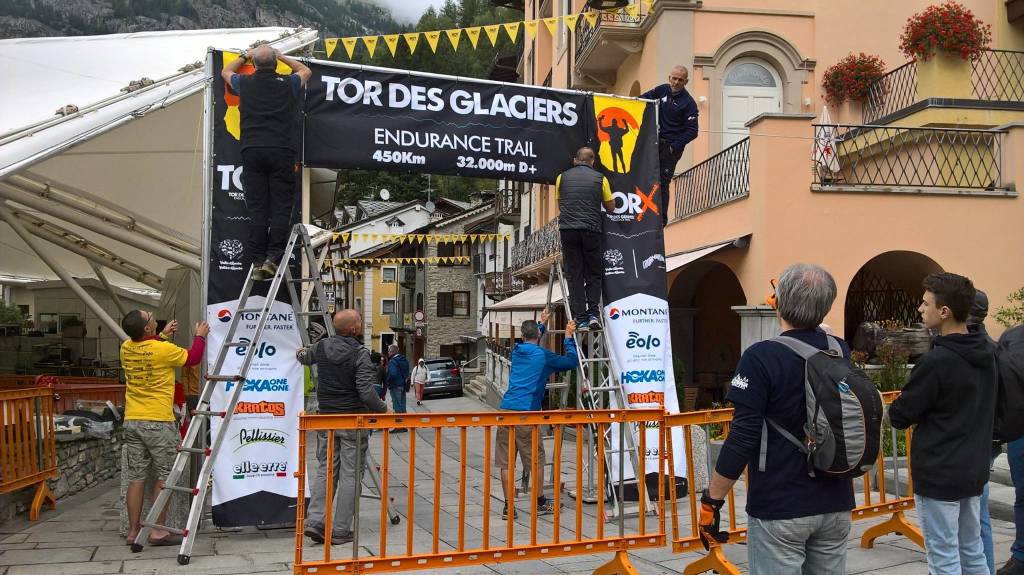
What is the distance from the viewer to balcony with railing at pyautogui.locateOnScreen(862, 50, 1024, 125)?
44.8 ft

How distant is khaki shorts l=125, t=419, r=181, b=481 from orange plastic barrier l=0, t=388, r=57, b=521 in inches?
60.5

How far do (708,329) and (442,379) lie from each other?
57.3ft

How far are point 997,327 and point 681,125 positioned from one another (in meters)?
6.45

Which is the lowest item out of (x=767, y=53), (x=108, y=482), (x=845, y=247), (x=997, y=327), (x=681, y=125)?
(x=108, y=482)

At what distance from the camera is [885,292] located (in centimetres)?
1430

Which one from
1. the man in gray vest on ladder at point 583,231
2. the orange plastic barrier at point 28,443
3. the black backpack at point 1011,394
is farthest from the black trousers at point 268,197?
the black backpack at point 1011,394

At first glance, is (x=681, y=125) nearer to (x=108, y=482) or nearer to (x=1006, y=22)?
(x=108, y=482)

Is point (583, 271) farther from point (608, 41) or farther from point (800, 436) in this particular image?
point (608, 41)

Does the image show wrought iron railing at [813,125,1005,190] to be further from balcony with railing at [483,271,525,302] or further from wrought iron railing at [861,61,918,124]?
balcony with railing at [483,271,525,302]

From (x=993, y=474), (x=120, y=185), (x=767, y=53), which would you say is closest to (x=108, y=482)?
(x=120, y=185)

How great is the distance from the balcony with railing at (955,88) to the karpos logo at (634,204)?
22.3ft

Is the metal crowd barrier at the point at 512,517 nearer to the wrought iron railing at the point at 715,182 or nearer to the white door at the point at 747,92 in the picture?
the wrought iron railing at the point at 715,182

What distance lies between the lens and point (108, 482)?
10.7 metres

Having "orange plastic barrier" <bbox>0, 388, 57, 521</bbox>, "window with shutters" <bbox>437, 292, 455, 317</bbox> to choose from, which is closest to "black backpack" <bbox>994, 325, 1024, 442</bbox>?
"orange plastic barrier" <bbox>0, 388, 57, 521</bbox>
